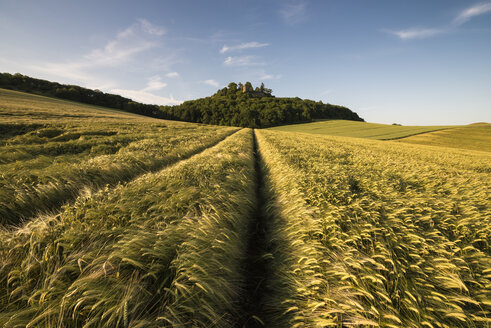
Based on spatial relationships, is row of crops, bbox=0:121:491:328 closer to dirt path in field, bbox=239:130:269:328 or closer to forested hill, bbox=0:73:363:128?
dirt path in field, bbox=239:130:269:328

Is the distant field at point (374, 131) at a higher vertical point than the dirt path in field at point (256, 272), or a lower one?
higher

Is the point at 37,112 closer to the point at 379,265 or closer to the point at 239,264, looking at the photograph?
the point at 239,264

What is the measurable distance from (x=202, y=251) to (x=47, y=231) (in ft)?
7.04

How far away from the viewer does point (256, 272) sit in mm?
2990

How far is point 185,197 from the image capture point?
12.2 feet

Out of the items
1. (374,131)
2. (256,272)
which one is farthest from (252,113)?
(256,272)

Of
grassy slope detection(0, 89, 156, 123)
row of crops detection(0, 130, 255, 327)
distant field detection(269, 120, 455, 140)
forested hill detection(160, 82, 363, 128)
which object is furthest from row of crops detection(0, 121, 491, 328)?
forested hill detection(160, 82, 363, 128)

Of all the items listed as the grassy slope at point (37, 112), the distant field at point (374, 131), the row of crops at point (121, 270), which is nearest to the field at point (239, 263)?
the row of crops at point (121, 270)

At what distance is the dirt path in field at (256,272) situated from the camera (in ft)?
7.48

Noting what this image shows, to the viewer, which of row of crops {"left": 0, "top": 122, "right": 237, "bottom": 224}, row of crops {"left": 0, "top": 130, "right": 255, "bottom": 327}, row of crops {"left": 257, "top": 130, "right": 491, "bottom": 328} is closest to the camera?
row of crops {"left": 0, "top": 130, "right": 255, "bottom": 327}

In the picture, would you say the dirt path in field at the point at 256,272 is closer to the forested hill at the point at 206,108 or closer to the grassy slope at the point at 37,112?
the grassy slope at the point at 37,112

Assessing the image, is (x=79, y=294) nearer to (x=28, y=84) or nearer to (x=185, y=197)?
(x=185, y=197)

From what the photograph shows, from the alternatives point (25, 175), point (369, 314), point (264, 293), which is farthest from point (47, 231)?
point (25, 175)

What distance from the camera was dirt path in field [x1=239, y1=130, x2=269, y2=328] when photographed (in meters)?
2.28
